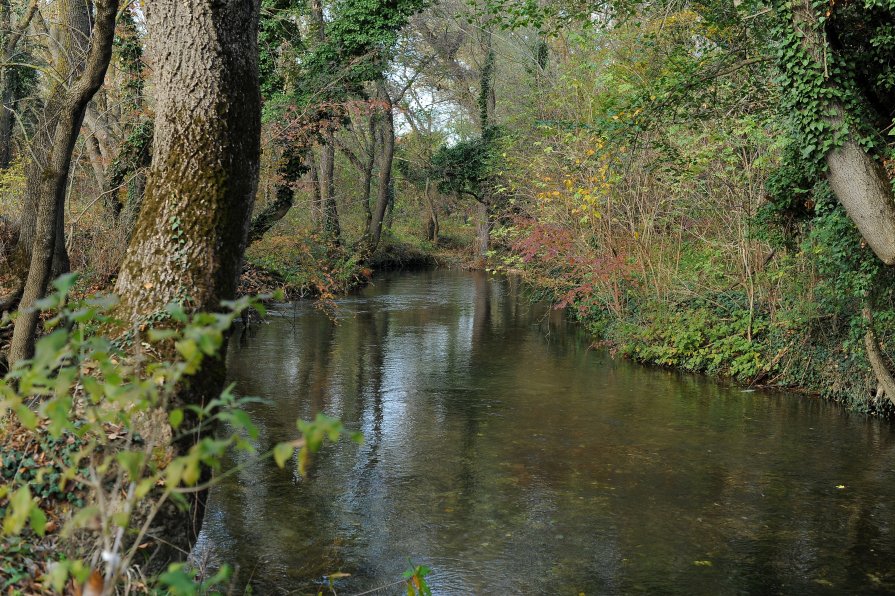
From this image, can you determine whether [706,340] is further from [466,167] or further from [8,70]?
[466,167]

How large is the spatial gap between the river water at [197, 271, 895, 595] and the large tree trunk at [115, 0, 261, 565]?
1.71m

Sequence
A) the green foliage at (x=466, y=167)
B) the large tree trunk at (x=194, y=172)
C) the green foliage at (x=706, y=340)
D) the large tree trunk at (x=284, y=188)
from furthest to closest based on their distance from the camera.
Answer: the green foliage at (x=466, y=167) → the large tree trunk at (x=284, y=188) → the green foliage at (x=706, y=340) → the large tree trunk at (x=194, y=172)

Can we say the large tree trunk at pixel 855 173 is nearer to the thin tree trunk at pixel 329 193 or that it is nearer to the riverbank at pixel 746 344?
the riverbank at pixel 746 344

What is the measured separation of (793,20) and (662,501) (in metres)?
4.81

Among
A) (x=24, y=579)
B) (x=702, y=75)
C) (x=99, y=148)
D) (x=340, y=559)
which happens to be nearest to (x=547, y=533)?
(x=340, y=559)

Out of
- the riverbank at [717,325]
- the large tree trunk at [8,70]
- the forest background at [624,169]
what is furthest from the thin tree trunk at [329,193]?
the large tree trunk at [8,70]

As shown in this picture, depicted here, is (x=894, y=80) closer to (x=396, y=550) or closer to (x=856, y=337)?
(x=856, y=337)

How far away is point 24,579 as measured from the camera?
3.64 metres

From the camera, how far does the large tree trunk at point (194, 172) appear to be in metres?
4.58

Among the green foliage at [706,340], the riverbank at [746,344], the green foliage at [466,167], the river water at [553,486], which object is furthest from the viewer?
the green foliage at [466,167]

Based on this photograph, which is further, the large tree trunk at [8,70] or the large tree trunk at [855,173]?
the large tree trunk at [8,70]

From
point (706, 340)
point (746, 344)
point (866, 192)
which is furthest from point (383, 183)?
point (866, 192)

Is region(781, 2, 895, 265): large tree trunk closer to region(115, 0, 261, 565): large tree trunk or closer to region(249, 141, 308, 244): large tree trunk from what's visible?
region(115, 0, 261, 565): large tree trunk

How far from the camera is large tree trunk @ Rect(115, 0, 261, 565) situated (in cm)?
458
